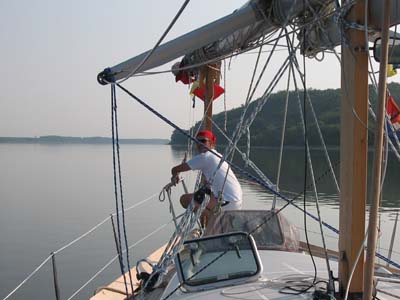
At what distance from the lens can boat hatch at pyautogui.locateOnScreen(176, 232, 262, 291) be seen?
3.78m

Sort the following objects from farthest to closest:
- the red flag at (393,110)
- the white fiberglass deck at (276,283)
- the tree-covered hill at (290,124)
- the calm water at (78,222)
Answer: the tree-covered hill at (290,124)
the calm water at (78,222)
the red flag at (393,110)
the white fiberglass deck at (276,283)

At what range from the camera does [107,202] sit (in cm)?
2267

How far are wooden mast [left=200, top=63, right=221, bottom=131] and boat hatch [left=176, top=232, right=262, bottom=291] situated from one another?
426 cm

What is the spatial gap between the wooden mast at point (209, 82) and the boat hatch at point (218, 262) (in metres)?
4.26

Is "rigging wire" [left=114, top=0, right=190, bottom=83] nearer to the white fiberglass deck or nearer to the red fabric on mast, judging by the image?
the white fiberglass deck

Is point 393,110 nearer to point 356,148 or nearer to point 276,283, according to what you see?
point 356,148

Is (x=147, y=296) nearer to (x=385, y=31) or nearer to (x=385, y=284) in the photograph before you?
(x=385, y=284)

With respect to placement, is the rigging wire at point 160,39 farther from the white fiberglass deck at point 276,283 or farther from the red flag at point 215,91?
the red flag at point 215,91

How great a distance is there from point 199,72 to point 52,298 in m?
5.01

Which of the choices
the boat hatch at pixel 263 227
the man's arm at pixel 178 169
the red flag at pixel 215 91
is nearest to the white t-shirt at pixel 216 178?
the man's arm at pixel 178 169

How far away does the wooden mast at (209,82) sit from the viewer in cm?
802

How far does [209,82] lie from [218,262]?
4522 mm

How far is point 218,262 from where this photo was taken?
12.8ft

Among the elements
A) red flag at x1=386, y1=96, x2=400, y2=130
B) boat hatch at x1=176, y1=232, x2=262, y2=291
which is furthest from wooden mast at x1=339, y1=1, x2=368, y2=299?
red flag at x1=386, y1=96, x2=400, y2=130
